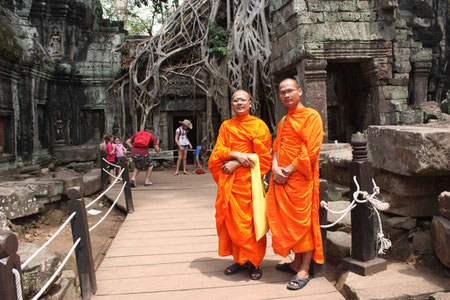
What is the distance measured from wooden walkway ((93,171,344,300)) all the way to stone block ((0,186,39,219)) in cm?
125

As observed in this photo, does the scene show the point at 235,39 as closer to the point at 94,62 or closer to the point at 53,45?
the point at 94,62

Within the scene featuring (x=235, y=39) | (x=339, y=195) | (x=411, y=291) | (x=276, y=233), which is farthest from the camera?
(x=235, y=39)

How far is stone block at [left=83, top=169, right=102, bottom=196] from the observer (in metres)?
6.37

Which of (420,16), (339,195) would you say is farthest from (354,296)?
(420,16)

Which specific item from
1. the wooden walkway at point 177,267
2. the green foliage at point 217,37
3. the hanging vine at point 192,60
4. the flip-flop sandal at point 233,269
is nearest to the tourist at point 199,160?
the hanging vine at point 192,60

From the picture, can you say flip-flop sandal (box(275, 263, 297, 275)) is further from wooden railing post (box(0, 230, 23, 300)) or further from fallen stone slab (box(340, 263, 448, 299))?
wooden railing post (box(0, 230, 23, 300))

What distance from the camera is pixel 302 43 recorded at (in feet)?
20.0

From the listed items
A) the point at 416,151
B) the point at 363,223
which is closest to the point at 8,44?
the point at 363,223

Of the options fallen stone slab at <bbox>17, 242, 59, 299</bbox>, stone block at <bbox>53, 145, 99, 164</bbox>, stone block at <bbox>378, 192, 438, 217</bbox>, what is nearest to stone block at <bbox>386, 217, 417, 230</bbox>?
stone block at <bbox>378, 192, 438, 217</bbox>

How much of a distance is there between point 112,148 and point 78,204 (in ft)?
17.7

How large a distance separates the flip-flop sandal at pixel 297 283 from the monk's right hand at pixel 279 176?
0.72 meters

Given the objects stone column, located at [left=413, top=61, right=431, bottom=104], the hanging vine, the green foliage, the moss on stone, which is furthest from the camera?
the green foliage

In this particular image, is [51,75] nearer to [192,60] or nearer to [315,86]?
[192,60]

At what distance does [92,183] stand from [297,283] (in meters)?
4.95
